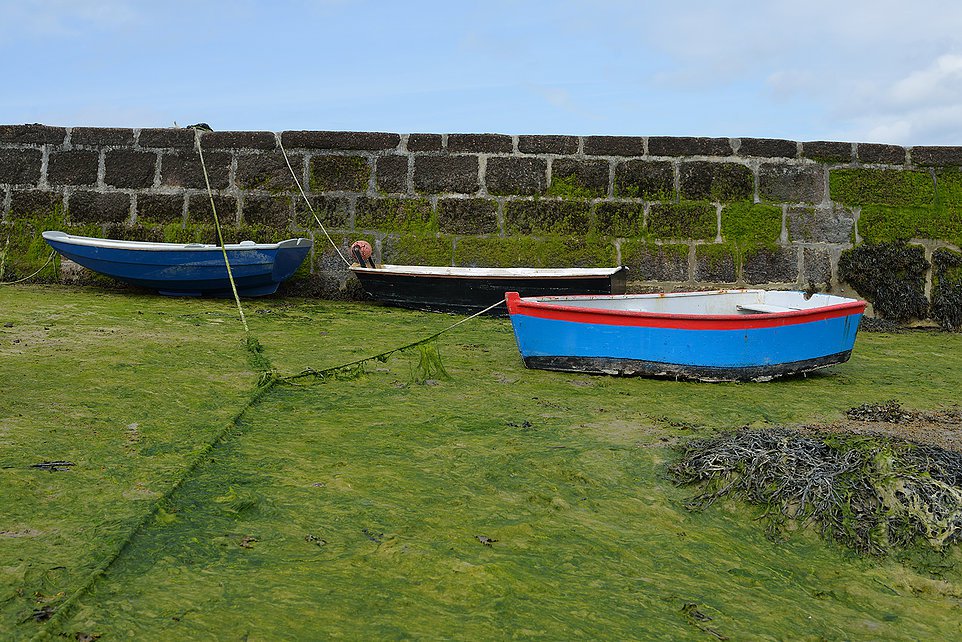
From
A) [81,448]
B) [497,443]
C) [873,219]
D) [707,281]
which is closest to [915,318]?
[873,219]

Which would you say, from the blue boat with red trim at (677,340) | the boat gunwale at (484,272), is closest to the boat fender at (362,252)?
the boat gunwale at (484,272)

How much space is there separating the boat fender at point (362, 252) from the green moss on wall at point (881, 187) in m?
4.93

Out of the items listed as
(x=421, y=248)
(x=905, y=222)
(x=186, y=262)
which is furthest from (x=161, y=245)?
(x=905, y=222)

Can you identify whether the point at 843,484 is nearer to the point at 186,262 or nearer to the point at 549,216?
the point at 549,216

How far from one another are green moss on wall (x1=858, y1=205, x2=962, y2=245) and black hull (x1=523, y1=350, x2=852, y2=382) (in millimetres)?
4118

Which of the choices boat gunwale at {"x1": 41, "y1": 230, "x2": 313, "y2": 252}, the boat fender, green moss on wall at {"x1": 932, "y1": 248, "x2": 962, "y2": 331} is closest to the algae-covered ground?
boat gunwale at {"x1": 41, "y1": 230, "x2": 313, "y2": 252}

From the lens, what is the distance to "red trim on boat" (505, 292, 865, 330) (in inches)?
221

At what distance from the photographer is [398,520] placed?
303 cm

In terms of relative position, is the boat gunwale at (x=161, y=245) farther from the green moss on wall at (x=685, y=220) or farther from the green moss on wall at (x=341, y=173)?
the green moss on wall at (x=685, y=220)

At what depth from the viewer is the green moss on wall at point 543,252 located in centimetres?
950

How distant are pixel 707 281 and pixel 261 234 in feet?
16.0

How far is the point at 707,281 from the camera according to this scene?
9.41 metres

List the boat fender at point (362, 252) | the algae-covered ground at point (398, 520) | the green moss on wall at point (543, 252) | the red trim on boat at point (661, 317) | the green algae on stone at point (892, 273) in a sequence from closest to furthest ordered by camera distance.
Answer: the algae-covered ground at point (398, 520) → the red trim on boat at point (661, 317) → the boat fender at point (362, 252) → the green algae on stone at point (892, 273) → the green moss on wall at point (543, 252)

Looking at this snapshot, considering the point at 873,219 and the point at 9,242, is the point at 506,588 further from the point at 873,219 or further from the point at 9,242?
the point at 9,242
